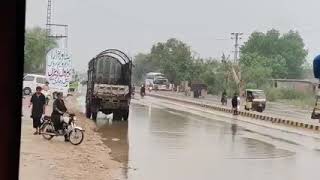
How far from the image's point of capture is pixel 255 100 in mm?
30625

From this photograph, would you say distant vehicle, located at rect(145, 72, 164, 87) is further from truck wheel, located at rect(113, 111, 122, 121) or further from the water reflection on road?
the water reflection on road

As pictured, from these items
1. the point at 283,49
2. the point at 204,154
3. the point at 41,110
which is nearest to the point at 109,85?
the point at 41,110

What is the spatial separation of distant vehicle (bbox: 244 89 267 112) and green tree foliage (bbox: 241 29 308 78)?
85.2ft

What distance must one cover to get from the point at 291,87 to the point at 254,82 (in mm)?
5301

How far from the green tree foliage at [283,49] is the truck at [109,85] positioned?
37.8 meters

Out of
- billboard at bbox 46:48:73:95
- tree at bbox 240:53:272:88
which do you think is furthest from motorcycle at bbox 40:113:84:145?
tree at bbox 240:53:272:88

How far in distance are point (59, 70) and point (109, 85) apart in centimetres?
534

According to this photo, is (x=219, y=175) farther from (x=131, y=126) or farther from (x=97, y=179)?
(x=131, y=126)

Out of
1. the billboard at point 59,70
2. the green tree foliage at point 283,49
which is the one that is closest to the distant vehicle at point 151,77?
the green tree foliage at point 283,49

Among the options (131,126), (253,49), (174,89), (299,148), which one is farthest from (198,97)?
(299,148)

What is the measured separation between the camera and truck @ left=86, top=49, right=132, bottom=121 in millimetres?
19062

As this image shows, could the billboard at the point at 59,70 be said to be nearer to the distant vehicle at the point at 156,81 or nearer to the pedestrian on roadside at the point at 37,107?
the pedestrian on roadside at the point at 37,107

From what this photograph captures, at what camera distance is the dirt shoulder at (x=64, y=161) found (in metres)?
7.61

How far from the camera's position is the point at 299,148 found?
538 inches
